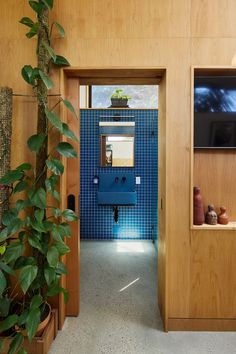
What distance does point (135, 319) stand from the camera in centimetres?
225

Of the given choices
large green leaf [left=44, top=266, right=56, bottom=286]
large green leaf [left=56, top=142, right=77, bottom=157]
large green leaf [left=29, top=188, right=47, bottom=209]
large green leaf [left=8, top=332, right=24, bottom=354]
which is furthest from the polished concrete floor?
large green leaf [left=56, top=142, right=77, bottom=157]

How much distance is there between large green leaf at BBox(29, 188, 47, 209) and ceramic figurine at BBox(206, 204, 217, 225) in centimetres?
137

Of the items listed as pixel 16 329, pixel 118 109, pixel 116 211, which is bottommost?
pixel 16 329

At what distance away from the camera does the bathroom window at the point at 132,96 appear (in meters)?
4.49

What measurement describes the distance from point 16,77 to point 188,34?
1498 mm

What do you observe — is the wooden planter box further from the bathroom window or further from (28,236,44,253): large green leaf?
the bathroom window

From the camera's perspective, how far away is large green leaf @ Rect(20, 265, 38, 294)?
5.12 ft

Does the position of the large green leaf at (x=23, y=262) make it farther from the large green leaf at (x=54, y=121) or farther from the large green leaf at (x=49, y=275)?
the large green leaf at (x=54, y=121)

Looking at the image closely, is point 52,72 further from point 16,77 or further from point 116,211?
point 116,211

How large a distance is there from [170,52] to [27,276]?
6.70 ft

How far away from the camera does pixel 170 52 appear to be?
6.75 ft

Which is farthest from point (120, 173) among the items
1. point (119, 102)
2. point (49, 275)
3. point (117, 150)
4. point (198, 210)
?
point (49, 275)

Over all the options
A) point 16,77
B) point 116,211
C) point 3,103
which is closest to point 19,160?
point 3,103

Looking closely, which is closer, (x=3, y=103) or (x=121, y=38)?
(x=3, y=103)
